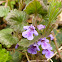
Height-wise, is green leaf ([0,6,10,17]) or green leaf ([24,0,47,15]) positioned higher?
green leaf ([24,0,47,15])

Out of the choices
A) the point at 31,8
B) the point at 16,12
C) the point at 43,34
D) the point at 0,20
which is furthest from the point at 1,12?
the point at 0,20

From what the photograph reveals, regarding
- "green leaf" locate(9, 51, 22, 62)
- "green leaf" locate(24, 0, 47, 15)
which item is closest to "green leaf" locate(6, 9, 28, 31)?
"green leaf" locate(24, 0, 47, 15)

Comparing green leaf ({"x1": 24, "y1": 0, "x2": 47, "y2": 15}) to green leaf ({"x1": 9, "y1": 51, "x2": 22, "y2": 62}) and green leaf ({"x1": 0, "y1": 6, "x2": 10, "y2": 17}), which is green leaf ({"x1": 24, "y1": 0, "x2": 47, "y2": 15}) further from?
green leaf ({"x1": 9, "y1": 51, "x2": 22, "y2": 62})

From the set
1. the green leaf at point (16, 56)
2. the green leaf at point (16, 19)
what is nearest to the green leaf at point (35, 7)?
the green leaf at point (16, 19)

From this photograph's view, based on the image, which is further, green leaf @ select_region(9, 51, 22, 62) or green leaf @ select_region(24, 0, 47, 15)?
green leaf @ select_region(9, 51, 22, 62)

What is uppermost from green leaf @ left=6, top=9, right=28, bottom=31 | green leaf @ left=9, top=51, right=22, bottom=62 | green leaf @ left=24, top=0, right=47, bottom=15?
green leaf @ left=24, top=0, right=47, bottom=15

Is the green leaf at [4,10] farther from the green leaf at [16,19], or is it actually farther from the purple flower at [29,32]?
the purple flower at [29,32]

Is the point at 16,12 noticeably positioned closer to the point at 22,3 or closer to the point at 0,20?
the point at 22,3

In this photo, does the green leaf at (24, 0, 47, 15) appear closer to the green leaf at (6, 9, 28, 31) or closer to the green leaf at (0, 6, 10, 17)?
the green leaf at (6, 9, 28, 31)

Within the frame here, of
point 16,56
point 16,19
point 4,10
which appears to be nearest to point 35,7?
point 16,19

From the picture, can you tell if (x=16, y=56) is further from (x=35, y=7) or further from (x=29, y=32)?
(x=35, y=7)
